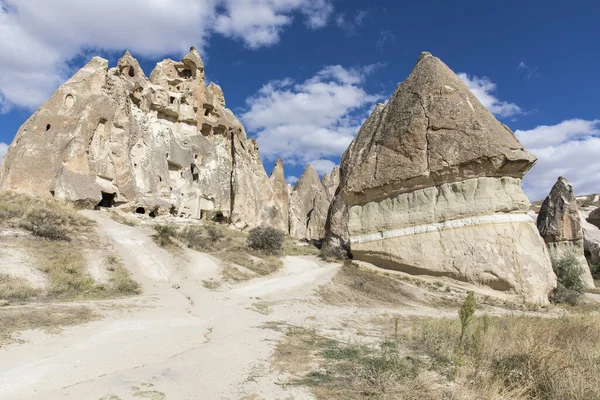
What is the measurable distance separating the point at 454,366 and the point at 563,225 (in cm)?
2439

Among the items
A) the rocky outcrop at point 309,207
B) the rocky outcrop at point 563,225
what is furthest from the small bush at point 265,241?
the rocky outcrop at point 309,207

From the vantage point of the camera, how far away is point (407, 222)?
51.4ft

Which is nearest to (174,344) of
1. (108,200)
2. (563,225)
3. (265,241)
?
(265,241)

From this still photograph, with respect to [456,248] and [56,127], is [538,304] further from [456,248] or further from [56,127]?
[56,127]

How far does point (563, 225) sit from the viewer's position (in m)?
23.9

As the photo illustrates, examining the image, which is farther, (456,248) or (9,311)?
(456,248)

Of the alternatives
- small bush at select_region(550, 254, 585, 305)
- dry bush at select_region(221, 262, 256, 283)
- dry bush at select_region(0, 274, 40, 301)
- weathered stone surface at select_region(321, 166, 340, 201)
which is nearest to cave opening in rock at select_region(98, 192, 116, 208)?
A: dry bush at select_region(221, 262, 256, 283)

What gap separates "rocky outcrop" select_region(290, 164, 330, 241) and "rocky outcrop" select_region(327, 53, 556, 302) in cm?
2137

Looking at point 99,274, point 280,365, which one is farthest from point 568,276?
point 99,274

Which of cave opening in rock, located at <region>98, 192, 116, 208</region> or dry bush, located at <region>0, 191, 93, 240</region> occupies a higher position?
cave opening in rock, located at <region>98, 192, 116, 208</region>

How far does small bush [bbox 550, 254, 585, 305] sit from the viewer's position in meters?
14.1

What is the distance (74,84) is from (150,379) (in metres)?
21.0

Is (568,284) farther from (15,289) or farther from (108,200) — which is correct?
(108,200)

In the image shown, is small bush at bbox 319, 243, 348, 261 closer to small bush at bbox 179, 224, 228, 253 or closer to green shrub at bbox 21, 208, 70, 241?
small bush at bbox 179, 224, 228, 253
